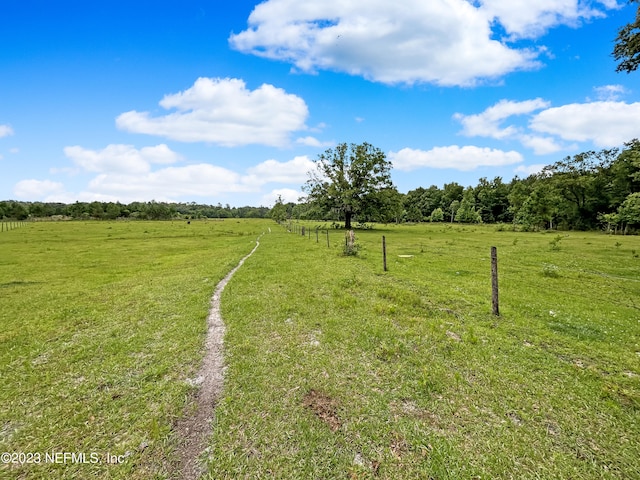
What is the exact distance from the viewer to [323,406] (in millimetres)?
5090

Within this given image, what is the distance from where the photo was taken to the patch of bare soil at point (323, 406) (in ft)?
15.5

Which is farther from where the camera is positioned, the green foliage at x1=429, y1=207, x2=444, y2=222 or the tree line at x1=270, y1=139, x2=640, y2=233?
the green foliage at x1=429, y1=207, x2=444, y2=222

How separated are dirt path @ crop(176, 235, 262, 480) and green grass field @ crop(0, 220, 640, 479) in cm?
18

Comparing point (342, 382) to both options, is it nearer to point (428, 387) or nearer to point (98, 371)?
point (428, 387)

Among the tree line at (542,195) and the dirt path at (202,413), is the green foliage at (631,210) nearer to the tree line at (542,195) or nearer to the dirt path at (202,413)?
the tree line at (542,195)

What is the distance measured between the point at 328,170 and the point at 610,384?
171ft

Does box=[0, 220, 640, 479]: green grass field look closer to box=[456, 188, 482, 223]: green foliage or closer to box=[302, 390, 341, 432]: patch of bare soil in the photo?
box=[302, 390, 341, 432]: patch of bare soil

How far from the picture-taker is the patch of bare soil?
474 centimetres

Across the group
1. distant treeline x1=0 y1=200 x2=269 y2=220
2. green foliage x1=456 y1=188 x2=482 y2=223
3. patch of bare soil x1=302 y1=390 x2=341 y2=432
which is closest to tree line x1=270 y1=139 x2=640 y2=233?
green foliage x1=456 y1=188 x2=482 y2=223

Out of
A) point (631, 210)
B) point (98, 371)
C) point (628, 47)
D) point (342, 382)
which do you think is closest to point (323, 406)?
point (342, 382)

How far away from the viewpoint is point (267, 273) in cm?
1616

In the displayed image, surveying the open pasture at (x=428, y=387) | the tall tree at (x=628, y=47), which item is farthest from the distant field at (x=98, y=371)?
the tall tree at (x=628, y=47)

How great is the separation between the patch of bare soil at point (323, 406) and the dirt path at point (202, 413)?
1.69 m

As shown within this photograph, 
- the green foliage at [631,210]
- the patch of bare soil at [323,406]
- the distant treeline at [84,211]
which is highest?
the distant treeline at [84,211]
